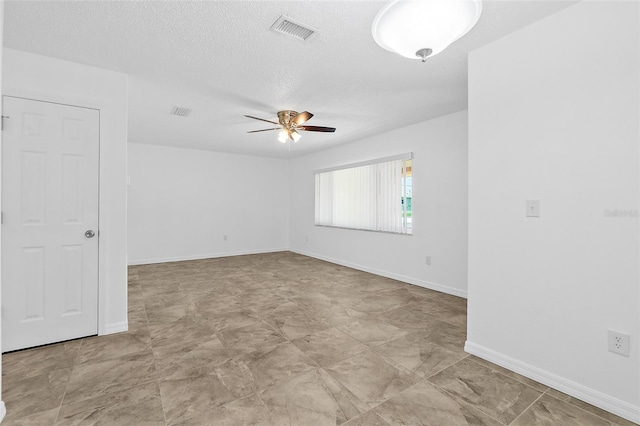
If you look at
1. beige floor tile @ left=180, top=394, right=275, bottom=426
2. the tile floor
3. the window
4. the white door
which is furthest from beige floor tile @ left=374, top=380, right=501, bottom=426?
the window

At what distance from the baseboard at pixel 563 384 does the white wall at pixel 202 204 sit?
5781 mm

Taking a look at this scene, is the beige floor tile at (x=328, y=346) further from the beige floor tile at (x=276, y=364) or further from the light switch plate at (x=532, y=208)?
the light switch plate at (x=532, y=208)

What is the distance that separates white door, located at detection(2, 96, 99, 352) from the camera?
7.87 feet

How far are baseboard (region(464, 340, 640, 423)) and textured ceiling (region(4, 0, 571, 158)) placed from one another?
2.44 m

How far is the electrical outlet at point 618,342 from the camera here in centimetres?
168

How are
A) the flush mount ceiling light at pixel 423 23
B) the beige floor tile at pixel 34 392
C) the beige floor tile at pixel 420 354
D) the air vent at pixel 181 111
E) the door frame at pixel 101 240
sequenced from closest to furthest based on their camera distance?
the flush mount ceiling light at pixel 423 23 < the beige floor tile at pixel 34 392 < the beige floor tile at pixel 420 354 < the door frame at pixel 101 240 < the air vent at pixel 181 111

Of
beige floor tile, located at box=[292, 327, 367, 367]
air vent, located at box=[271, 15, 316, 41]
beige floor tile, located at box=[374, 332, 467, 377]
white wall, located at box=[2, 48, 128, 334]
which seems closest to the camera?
air vent, located at box=[271, 15, 316, 41]

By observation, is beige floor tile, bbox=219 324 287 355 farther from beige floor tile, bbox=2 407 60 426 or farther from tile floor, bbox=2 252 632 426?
beige floor tile, bbox=2 407 60 426

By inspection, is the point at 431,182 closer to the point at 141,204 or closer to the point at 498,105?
the point at 498,105

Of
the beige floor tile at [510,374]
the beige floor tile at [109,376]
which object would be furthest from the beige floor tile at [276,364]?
the beige floor tile at [510,374]

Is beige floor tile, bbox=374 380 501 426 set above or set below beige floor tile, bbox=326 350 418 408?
below

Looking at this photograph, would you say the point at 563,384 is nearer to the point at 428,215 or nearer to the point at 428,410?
the point at 428,410

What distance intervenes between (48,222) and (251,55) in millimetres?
2282

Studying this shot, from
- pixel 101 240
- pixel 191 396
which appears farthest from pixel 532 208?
pixel 101 240
